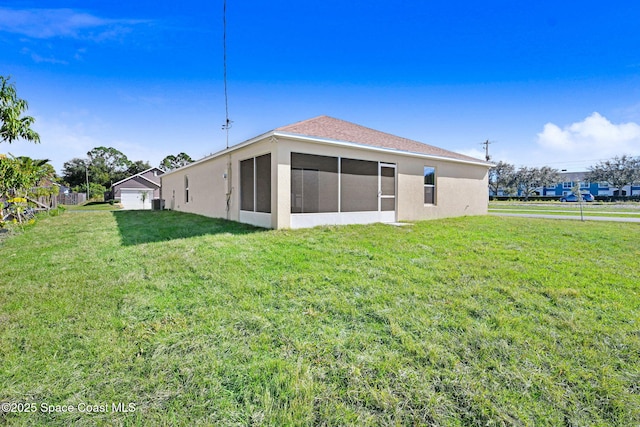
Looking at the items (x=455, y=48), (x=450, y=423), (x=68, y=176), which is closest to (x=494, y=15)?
(x=455, y=48)

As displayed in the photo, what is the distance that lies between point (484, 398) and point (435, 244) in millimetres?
4757

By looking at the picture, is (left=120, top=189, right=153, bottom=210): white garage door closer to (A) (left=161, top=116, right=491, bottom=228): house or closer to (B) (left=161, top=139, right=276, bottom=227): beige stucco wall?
(B) (left=161, top=139, right=276, bottom=227): beige stucco wall

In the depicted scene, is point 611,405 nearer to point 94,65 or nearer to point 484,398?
point 484,398

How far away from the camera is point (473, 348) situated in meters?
2.45

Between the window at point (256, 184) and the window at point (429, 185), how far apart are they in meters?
6.55

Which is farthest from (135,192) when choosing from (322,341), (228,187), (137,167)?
(322,341)

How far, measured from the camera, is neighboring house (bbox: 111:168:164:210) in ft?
111

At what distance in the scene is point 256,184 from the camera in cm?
934

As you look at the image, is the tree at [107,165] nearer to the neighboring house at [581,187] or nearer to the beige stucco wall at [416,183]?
the beige stucco wall at [416,183]

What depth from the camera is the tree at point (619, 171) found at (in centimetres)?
4197

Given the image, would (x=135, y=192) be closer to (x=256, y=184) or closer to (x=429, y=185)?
(x=256, y=184)

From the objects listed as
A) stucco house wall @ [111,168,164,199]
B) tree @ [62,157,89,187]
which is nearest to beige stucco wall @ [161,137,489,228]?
stucco house wall @ [111,168,164,199]

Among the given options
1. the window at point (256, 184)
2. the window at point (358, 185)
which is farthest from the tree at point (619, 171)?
the window at point (256, 184)

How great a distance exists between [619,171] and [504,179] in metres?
14.6
